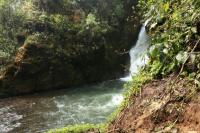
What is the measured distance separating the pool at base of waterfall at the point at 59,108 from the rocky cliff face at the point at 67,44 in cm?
94

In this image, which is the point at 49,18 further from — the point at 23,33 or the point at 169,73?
the point at 169,73

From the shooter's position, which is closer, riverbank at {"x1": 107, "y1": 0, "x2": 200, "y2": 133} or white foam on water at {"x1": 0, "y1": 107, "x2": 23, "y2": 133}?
riverbank at {"x1": 107, "y1": 0, "x2": 200, "y2": 133}

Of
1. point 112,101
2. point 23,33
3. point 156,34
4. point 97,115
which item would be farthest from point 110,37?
point 156,34

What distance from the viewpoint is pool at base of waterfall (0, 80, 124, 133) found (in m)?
11.0

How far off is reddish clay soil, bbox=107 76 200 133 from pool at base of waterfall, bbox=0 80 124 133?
20.9 feet

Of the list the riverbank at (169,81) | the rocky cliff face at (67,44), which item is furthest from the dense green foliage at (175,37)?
the rocky cliff face at (67,44)

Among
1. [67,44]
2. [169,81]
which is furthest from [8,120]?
[169,81]

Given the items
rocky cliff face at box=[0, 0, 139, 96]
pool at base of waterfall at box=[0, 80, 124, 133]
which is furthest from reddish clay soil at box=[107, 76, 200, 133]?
rocky cliff face at box=[0, 0, 139, 96]

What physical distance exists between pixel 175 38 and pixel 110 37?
559 inches

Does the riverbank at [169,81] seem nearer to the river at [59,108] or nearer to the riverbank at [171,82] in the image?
the riverbank at [171,82]

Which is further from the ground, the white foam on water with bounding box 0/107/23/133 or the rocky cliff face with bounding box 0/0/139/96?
the rocky cliff face with bounding box 0/0/139/96

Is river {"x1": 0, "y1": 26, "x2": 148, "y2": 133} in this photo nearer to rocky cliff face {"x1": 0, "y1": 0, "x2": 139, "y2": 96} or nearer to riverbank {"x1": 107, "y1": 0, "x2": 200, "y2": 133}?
rocky cliff face {"x1": 0, "y1": 0, "x2": 139, "y2": 96}

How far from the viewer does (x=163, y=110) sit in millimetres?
3748

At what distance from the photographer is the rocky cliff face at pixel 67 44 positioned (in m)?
15.9
